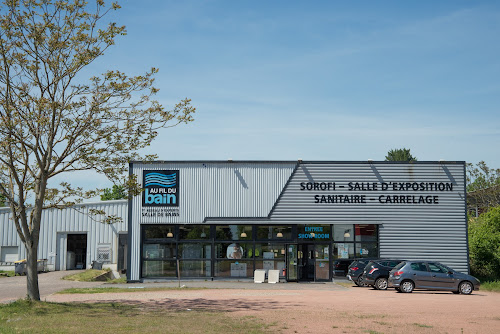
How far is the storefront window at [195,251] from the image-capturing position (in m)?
29.7

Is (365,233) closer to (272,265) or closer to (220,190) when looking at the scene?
(272,265)

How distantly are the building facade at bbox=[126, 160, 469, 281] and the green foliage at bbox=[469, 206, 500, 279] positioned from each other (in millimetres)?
1599

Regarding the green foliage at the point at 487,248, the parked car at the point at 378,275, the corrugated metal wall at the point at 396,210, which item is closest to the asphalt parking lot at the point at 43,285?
the corrugated metal wall at the point at 396,210

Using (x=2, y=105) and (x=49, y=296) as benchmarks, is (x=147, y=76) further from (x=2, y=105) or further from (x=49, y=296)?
(x=49, y=296)

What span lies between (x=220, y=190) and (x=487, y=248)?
14.2m

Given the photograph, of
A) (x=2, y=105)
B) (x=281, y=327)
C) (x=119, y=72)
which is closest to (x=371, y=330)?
(x=281, y=327)

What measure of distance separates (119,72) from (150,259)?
1337cm

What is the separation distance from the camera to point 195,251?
29750 mm

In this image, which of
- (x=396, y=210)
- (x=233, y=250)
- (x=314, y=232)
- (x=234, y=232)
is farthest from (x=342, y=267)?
(x=234, y=232)

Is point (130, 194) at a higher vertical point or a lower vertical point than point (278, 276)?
higher

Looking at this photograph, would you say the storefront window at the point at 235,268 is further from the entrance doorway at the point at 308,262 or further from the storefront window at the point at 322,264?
the storefront window at the point at 322,264

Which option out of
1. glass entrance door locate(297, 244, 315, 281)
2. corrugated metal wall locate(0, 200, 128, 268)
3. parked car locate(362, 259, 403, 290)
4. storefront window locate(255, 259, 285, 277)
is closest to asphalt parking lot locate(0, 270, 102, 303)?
corrugated metal wall locate(0, 200, 128, 268)

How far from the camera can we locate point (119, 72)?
61.3 feet

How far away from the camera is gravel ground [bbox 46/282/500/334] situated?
13.9 metres
